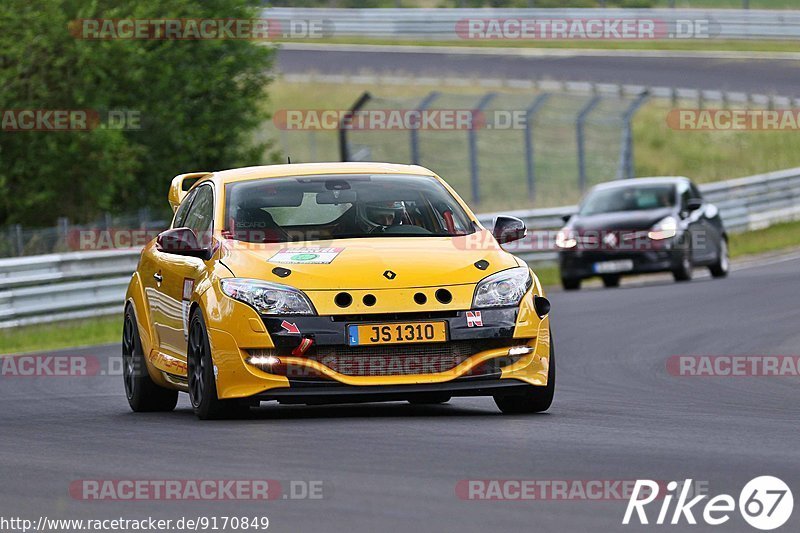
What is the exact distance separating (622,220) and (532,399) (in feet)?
48.1

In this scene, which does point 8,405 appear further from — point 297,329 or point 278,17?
point 278,17

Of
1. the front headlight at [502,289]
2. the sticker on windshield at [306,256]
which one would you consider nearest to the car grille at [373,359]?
the front headlight at [502,289]

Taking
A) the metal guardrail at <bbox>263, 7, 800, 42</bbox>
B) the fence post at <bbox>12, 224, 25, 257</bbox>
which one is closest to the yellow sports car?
the fence post at <bbox>12, 224, 25, 257</bbox>

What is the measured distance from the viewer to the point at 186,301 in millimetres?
10492

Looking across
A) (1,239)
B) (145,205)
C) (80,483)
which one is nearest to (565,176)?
(145,205)

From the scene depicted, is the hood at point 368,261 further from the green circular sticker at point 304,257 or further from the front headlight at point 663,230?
the front headlight at point 663,230

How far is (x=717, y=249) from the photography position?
25.1m

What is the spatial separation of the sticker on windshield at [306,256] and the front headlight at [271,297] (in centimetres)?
23

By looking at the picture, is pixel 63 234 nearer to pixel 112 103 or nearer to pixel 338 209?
pixel 112 103

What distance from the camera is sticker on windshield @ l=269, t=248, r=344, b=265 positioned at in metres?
9.76

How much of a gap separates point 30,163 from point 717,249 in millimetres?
10540

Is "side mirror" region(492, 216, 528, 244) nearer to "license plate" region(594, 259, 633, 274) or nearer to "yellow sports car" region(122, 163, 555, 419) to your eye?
"yellow sports car" region(122, 163, 555, 419)

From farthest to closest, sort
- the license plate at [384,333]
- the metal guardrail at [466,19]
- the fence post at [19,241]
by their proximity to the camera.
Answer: the metal guardrail at [466,19]
the fence post at [19,241]
the license plate at [384,333]

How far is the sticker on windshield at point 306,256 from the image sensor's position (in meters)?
9.76
